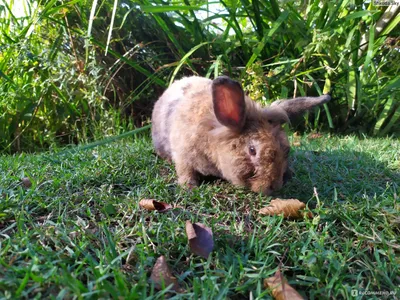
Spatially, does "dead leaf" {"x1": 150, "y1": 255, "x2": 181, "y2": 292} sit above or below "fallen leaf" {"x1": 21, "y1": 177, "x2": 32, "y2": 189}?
below

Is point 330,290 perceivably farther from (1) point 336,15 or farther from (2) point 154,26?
(2) point 154,26

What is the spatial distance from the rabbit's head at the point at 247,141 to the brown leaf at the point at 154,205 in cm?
58

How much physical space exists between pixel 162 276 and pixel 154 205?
Answer: 67cm

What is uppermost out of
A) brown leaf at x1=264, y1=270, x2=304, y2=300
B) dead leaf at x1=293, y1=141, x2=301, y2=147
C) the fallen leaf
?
the fallen leaf

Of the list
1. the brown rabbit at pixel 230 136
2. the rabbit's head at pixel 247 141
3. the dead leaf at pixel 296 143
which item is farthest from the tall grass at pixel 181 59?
the rabbit's head at pixel 247 141

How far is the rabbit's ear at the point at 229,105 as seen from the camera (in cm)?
236

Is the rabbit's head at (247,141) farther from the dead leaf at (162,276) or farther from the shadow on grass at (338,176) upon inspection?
the dead leaf at (162,276)

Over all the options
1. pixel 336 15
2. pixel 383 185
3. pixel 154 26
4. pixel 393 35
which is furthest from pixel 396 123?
pixel 154 26

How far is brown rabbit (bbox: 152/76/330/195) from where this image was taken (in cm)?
229

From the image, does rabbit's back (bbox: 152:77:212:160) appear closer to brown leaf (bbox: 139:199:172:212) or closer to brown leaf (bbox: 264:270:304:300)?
brown leaf (bbox: 139:199:172:212)

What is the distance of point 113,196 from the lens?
2.13 metres

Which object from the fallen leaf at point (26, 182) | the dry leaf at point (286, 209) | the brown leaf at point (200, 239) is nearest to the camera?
the brown leaf at point (200, 239)

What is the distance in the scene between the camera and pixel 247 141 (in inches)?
94.2

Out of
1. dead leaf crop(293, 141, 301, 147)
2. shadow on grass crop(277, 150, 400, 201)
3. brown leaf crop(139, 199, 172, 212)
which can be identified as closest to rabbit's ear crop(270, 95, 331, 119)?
shadow on grass crop(277, 150, 400, 201)
